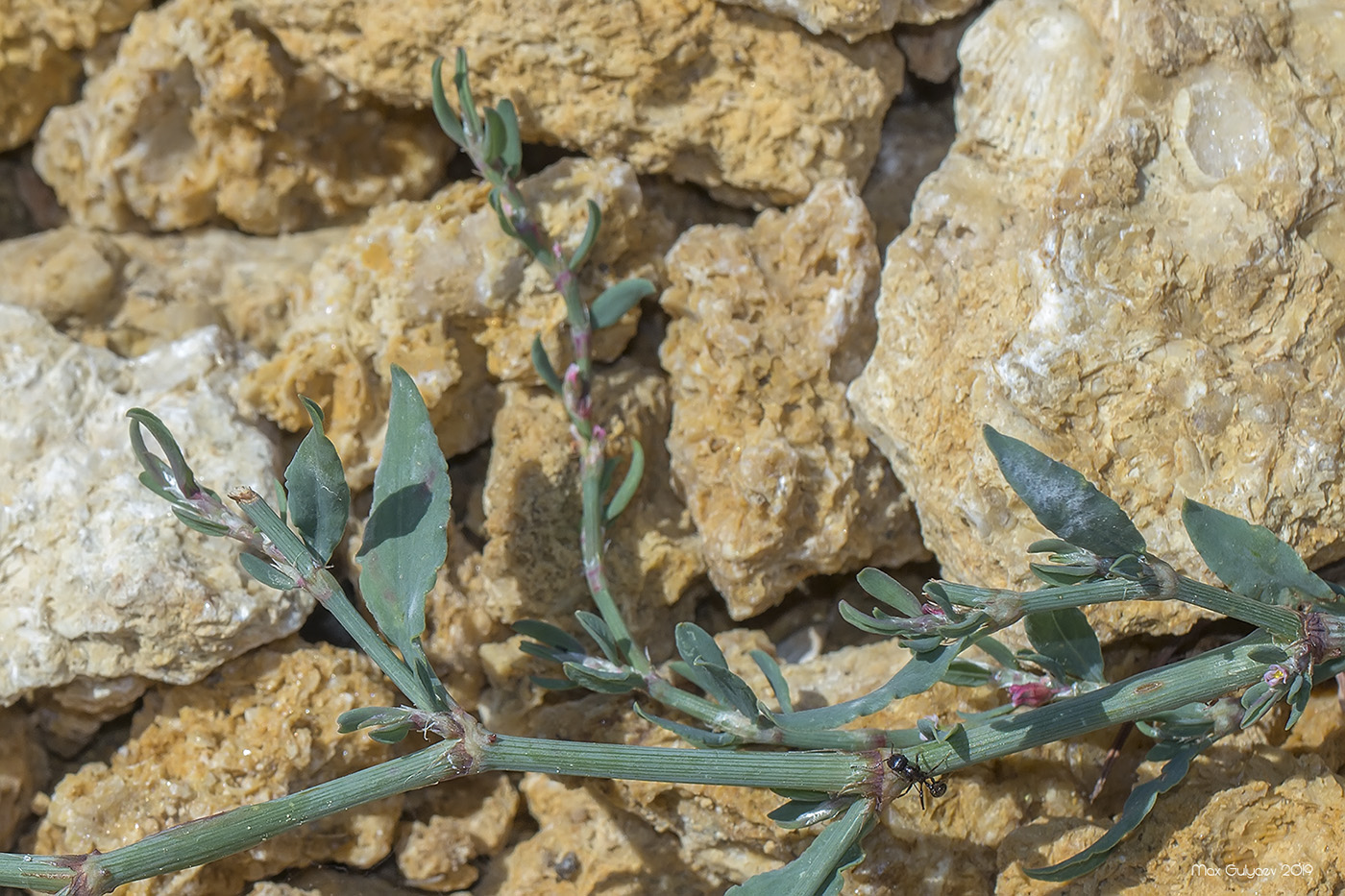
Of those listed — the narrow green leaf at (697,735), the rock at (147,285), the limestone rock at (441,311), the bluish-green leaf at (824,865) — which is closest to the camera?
the bluish-green leaf at (824,865)

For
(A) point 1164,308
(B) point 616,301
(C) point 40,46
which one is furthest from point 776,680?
(C) point 40,46

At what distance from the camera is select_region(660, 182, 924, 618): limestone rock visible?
223cm

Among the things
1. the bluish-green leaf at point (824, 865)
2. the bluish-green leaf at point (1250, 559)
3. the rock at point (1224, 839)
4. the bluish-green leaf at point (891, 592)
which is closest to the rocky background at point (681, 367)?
the rock at point (1224, 839)

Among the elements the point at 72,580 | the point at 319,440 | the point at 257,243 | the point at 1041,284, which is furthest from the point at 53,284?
the point at 1041,284

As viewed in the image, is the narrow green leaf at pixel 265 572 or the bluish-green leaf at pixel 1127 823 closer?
the narrow green leaf at pixel 265 572

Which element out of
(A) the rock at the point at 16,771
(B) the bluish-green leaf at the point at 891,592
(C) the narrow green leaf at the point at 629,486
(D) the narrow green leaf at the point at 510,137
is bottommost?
(A) the rock at the point at 16,771

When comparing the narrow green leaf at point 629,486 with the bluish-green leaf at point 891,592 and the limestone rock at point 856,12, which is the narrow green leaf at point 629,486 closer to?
the bluish-green leaf at point 891,592

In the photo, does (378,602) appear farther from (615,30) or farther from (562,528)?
(615,30)

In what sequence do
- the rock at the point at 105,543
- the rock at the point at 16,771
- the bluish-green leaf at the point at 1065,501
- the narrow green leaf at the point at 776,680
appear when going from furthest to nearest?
the rock at the point at 16,771 → the rock at the point at 105,543 → the narrow green leaf at the point at 776,680 → the bluish-green leaf at the point at 1065,501

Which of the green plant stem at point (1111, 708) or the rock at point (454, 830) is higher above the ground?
the green plant stem at point (1111, 708)

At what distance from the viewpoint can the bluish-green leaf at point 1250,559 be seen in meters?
1.66

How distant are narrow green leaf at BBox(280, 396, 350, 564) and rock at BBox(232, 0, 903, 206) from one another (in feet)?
3.39

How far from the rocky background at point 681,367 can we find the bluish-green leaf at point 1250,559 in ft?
0.81

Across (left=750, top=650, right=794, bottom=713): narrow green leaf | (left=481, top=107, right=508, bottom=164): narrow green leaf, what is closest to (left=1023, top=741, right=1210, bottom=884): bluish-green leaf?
(left=750, top=650, right=794, bottom=713): narrow green leaf
